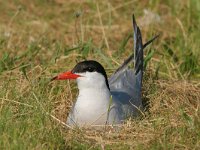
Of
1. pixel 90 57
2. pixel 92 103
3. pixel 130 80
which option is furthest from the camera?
pixel 90 57

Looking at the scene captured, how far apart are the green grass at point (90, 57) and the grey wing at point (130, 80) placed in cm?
14

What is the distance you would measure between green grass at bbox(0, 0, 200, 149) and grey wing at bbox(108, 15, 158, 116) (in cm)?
14

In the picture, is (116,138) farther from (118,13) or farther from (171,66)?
(118,13)

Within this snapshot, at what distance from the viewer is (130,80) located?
6.12 meters

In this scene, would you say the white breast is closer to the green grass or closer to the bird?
the bird

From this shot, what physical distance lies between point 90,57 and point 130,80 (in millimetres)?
574

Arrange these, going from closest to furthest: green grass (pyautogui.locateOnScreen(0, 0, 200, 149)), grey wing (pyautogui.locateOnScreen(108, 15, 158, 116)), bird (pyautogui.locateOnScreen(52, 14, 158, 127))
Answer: green grass (pyautogui.locateOnScreen(0, 0, 200, 149)), bird (pyautogui.locateOnScreen(52, 14, 158, 127)), grey wing (pyautogui.locateOnScreen(108, 15, 158, 116))

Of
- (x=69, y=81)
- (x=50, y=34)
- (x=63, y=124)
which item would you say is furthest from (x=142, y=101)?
(x=50, y=34)

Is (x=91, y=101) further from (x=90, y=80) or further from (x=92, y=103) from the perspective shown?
(x=90, y=80)

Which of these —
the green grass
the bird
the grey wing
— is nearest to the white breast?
the bird

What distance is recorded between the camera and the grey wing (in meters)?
5.84

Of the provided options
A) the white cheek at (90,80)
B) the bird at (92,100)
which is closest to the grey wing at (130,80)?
the bird at (92,100)

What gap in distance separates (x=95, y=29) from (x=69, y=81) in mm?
2098

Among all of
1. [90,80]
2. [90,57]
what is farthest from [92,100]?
[90,57]
